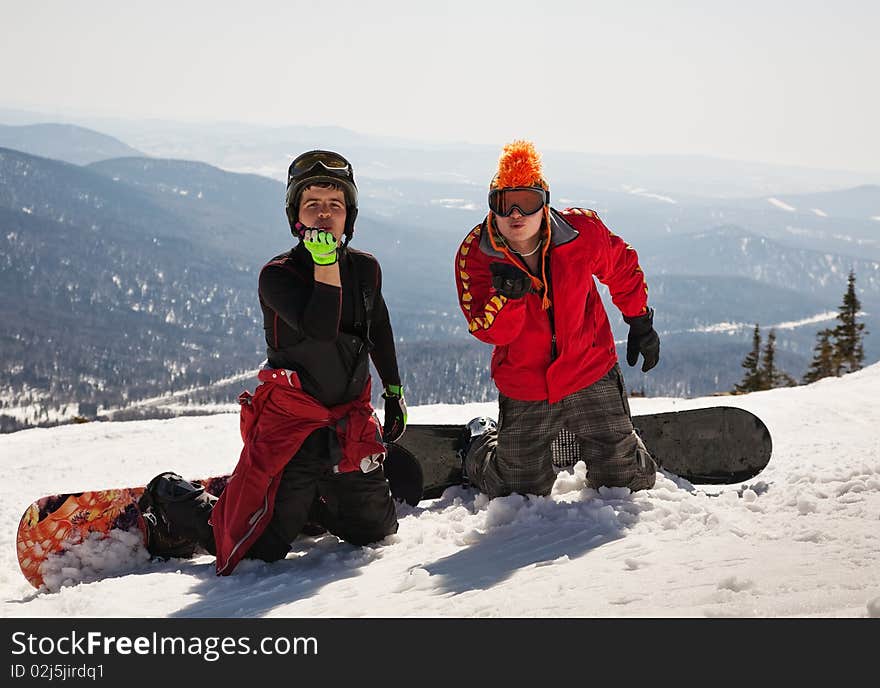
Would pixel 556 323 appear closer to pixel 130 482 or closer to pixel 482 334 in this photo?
pixel 482 334

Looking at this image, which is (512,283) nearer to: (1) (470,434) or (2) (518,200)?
(2) (518,200)

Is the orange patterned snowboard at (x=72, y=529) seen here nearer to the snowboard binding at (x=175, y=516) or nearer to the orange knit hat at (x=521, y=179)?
the snowboard binding at (x=175, y=516)

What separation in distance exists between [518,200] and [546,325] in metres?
0.76

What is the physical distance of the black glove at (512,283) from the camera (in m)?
4.05

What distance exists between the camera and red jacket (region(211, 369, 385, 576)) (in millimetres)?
4254

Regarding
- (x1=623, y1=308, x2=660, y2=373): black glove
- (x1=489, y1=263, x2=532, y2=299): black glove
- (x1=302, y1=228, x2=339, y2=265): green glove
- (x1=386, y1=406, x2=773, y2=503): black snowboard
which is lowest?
(x1=386, y1=406, x2=773, y2=503): black snowboard

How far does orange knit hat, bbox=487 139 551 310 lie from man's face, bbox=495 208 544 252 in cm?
5

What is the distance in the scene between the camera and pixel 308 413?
4.37 metres

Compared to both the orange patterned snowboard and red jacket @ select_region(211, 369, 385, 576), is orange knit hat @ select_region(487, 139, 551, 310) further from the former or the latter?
the orange patterned snowboard

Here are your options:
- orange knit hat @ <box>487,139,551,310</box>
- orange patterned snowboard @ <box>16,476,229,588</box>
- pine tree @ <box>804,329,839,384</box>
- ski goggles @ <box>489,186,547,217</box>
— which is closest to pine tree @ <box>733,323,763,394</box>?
pine tree @ <box>804,329,839,384</box>

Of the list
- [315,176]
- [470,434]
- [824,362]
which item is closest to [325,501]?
[470,434]
